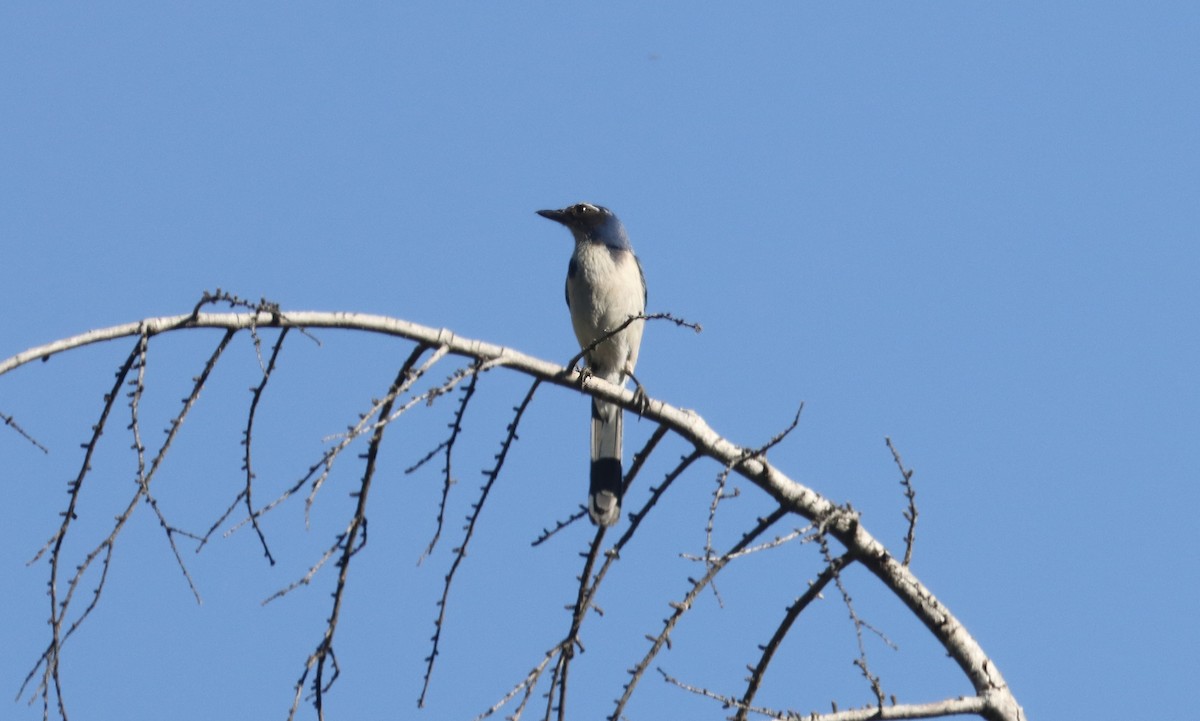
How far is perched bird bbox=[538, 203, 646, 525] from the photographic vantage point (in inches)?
→ 255

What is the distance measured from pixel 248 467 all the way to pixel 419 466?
1.46 ft

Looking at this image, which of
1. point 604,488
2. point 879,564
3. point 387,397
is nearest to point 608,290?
point 604,488

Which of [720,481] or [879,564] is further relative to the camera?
[879,564]

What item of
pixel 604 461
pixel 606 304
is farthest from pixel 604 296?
pixel 604 461

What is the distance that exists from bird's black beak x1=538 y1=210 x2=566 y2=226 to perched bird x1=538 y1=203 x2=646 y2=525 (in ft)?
0.14

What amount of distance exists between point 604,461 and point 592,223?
1837mm

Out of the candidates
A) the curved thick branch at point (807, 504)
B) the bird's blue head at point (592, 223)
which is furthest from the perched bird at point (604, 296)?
the curved thick branch at point (807, 504)

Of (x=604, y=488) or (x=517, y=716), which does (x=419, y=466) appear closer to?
(x=517, y=716)

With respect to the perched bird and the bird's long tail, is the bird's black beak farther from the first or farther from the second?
the bird's long tail

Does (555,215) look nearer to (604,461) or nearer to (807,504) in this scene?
(604,461)

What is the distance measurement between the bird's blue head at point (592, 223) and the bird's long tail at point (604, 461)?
1.36 m

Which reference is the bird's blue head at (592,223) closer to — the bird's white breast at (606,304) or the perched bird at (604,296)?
the perched bird at (604,296)

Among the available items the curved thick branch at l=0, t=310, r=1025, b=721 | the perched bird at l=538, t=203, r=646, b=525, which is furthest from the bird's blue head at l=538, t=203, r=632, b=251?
the curved thick branch at l=0, t=310, r=1025, b=721

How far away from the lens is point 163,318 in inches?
132
